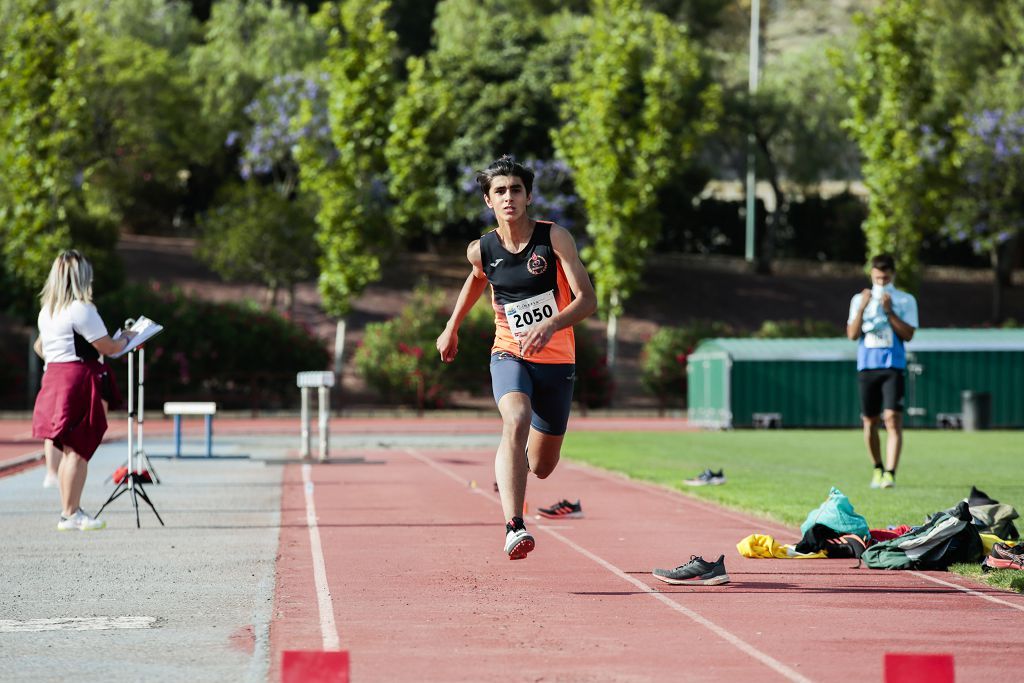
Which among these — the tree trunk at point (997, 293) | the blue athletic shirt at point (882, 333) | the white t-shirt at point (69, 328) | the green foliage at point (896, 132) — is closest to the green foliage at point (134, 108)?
the green foliage at point (896, 132)

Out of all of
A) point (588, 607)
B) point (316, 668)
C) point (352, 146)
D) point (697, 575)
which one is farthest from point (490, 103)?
point (316, 668)

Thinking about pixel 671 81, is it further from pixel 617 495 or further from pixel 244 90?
pixel 617 495

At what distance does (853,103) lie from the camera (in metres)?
44.0

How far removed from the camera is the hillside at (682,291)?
52719mm

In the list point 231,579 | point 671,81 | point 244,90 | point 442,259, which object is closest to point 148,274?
point 244,90

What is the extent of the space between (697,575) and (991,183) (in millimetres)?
48285

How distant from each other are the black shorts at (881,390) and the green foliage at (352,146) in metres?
28.8

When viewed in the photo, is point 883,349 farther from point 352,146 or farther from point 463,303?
point 352,146

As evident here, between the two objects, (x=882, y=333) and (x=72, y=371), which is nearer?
(x=72, y=371)

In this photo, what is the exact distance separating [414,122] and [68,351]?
3294 cm

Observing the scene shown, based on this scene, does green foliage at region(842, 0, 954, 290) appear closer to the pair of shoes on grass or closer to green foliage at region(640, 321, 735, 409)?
green foliage at region(640, 321, 735, 409)

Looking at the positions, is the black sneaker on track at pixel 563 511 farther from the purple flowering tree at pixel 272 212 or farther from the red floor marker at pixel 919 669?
the purple flowering tree at pixel 272 212

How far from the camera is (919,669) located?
531 centimetres

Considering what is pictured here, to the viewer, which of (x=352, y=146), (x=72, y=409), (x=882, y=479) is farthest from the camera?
(x=352, y=146)
